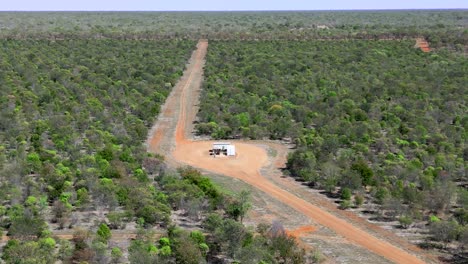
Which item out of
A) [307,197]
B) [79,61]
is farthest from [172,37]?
[307,197]

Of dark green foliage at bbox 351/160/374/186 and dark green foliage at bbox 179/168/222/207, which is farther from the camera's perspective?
dark green foliage at bbox 351/160/374/186

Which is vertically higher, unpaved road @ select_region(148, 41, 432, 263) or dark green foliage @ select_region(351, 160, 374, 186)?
dark green foliage @ select_region(351, 160, 374, 186)

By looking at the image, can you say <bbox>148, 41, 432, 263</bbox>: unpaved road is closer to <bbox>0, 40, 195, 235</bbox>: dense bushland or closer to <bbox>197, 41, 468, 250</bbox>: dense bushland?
<bbox>0, 40, 195, 235</bbox>: dense bushland

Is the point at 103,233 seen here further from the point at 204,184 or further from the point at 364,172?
the point at 364,172

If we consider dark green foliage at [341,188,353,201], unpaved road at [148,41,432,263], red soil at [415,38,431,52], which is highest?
red soil at [415,38,431,52]

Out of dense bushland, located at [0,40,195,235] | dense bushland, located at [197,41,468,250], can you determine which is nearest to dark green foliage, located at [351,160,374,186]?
dense bushland, located at [197,41,468,250]

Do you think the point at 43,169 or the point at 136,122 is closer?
the point at 43,169

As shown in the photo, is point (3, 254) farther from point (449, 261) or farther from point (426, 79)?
point (426, 79)
